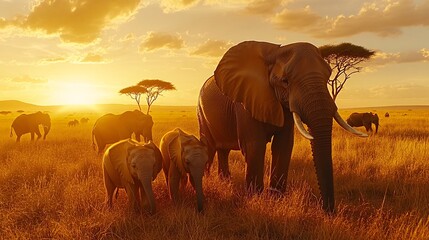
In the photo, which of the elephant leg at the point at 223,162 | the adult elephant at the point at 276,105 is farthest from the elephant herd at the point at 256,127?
the elephant leg at the point at 223,162

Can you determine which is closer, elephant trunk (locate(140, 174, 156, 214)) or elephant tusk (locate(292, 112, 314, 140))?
elephant tusk (locate(292, 112, 314, 140))

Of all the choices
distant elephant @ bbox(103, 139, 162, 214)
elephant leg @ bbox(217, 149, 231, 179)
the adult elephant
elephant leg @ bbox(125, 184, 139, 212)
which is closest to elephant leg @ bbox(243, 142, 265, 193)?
the adult elephant

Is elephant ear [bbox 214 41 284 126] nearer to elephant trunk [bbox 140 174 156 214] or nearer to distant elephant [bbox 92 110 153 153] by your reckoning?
elephant trunk [bbox 140 174 156 214]

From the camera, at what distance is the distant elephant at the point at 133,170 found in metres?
4.95

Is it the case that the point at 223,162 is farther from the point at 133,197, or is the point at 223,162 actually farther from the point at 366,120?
the point at 366,120

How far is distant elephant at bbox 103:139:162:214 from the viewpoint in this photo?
195 inches

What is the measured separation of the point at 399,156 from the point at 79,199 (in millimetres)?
7879

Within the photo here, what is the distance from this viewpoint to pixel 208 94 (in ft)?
25.2

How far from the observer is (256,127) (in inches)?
227

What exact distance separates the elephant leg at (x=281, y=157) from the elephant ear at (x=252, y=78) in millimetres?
725

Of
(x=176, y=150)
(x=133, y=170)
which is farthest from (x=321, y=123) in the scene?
(x=133, y=170)

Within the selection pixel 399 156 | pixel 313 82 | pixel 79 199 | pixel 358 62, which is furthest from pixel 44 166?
pixel 358 62

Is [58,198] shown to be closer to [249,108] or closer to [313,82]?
[249,108]

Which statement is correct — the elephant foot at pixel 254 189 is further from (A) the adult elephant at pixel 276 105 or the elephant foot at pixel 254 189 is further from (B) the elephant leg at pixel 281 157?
(B) the elephant leg at pixel 281 157
